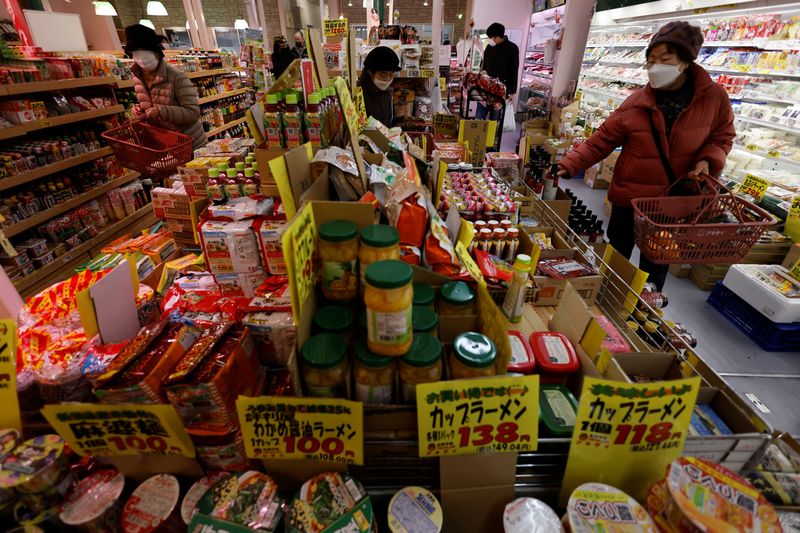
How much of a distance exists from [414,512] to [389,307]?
522mm

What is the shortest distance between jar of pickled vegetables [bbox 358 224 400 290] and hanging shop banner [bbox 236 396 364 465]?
1.23 feet

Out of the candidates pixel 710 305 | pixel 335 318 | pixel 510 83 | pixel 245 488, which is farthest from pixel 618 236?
pixel 510 83

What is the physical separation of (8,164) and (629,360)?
157 inches

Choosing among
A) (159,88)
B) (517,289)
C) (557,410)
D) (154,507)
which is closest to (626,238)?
(517,289)

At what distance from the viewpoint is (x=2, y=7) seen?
331 centimetres

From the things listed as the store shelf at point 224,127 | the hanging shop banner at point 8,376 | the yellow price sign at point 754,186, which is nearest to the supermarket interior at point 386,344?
the hanging shop banner at point 8,376

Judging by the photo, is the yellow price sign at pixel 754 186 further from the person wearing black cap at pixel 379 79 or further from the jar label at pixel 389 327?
the jar label at pixel 389 327

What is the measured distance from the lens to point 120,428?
38.6 inches

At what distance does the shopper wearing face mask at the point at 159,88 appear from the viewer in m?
3.08

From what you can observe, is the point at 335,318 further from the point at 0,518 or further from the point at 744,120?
the point at 744,120

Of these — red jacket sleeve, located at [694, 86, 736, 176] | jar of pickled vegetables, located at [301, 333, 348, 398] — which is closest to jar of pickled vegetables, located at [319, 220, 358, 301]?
jar of pickled vegetables, located at [301, 333, 348, 398]

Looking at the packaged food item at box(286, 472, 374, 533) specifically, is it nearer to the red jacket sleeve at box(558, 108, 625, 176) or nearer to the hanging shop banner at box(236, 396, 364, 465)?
the hanging shop banner at box(236, 396, 364, 465)

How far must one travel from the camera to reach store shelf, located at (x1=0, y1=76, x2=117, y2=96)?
8.82ft

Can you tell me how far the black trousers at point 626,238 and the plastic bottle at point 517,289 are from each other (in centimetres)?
150
